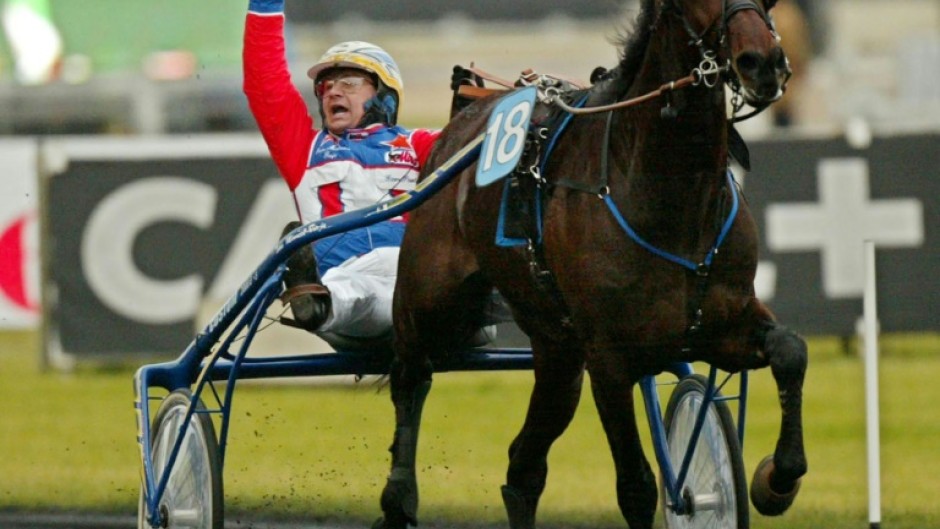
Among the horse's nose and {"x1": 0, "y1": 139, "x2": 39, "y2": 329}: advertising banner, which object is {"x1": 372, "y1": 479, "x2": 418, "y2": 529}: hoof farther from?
{"x1": 0, "y1": 139, "x2": 39, "y2": 329}: advertising banner

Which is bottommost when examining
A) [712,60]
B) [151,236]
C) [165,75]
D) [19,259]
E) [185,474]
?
[185,474]

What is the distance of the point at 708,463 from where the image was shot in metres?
5.21

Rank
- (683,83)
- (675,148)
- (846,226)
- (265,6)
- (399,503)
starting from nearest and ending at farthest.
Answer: (683,83)
(675,148)
(399,503)
(265,6)
(846,226)

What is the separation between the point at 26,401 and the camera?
10.5 m

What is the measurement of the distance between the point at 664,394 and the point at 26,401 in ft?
11.5

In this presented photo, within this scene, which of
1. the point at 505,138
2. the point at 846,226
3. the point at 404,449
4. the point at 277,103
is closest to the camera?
the point at 505,138

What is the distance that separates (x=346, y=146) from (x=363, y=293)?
1.55 ft

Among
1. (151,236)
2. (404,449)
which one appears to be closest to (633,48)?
(404,449)

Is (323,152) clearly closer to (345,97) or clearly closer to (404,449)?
(345,97)

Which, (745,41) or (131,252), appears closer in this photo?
(745,41)

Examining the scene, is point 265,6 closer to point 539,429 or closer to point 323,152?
point 323,152

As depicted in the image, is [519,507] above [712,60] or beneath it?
beneath

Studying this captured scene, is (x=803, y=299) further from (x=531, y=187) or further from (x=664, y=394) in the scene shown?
(x=531, y=187)

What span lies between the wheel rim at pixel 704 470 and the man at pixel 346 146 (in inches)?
38.6
